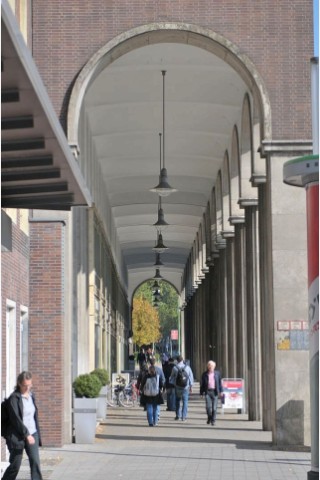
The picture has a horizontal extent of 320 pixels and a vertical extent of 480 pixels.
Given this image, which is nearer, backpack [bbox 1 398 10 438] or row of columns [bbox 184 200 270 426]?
backpack [bbox 1 398 10 438]

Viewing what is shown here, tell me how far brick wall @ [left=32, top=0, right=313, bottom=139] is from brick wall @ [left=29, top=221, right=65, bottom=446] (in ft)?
7.69

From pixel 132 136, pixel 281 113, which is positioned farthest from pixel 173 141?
pixel 281 113

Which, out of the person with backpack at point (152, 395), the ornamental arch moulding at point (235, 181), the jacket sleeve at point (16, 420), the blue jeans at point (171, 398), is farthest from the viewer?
the ornamental arch moulding at point (235, 181)

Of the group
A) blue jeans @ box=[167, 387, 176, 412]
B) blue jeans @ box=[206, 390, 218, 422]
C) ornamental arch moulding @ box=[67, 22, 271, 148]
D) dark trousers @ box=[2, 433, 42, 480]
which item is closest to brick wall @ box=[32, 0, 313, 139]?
ornamental arch moulding @ box=[67, 22, 271, 148]

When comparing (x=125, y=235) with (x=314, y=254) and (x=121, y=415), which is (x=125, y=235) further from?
(x=314, y=254)

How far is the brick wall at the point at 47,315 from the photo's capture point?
75.0 ft

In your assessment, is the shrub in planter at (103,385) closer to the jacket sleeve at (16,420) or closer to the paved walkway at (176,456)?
the paved walkway at (176,456)

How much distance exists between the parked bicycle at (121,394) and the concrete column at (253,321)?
8.03m

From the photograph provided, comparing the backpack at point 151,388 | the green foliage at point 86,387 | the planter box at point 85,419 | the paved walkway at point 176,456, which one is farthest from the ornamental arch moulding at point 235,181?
the planter box at point 85,419

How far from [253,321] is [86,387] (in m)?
8.78

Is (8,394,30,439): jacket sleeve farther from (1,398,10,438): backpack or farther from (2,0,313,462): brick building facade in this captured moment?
(2,0,313,462): brick building facade

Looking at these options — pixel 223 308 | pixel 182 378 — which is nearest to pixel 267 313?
pixel 182 378

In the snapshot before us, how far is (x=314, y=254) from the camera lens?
48.3 feet

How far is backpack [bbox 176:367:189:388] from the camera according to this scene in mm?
30938
